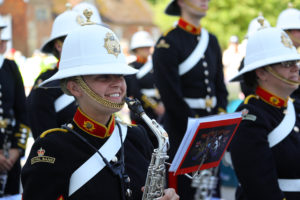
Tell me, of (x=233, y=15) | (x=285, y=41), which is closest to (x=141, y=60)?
(x=285, y=41)

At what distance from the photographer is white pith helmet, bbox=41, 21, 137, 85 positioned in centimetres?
307

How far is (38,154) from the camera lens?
296cm

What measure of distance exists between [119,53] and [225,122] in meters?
0.77

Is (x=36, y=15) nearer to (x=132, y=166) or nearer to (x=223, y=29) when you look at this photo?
(x=223, y=29)

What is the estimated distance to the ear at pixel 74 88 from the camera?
124 inches

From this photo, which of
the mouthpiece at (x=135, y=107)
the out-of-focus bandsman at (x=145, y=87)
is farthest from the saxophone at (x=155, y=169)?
the out-of-focus bandsman at (x=145, y=87)

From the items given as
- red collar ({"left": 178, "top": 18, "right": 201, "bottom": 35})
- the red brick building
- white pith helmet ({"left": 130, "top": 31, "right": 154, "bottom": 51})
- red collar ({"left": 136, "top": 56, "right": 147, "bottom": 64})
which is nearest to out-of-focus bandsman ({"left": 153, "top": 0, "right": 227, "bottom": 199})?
red collar ({"left": 178, "top": 18, "right": 201, "bottom": 35})

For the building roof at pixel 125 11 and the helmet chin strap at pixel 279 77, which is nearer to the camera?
the helmet chin strap at pixel 279 77

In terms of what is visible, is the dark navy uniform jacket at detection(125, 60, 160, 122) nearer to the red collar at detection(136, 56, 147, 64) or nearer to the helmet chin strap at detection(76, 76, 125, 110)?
the red collar at detection(136, 56, 147, 64)

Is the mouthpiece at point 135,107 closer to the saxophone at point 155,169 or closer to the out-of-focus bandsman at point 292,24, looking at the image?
the saxophone at point 155,169

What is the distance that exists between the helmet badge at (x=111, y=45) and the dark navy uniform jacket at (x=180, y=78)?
7.36 feet

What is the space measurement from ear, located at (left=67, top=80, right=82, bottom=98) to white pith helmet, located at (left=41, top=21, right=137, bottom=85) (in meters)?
0.09

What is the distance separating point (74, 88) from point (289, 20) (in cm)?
440

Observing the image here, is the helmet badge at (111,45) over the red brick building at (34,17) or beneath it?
over
